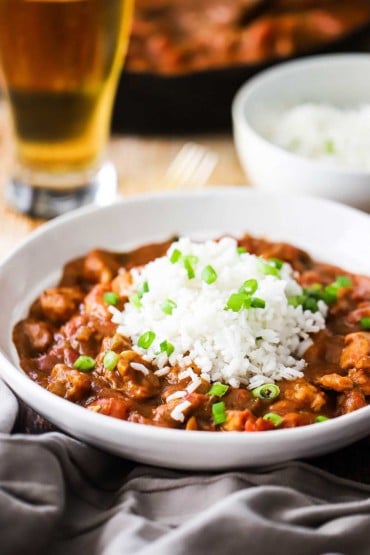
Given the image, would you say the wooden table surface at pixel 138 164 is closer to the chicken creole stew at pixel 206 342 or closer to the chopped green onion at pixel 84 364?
the chicken creole stew at pixel 206 342

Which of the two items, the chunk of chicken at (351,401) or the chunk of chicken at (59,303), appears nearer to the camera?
the chunk of chicken at (351,401)

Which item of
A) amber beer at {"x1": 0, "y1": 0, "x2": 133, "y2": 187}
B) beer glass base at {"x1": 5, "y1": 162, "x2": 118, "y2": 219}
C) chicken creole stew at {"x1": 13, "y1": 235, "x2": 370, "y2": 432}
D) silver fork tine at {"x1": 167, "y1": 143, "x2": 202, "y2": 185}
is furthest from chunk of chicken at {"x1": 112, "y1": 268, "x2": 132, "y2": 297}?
silver fork tine at {"x1": 167, "y1": 143, "x2": 202, "y2": 185}

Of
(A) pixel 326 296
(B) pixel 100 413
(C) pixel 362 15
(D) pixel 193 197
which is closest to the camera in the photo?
(B) pixel 100 413

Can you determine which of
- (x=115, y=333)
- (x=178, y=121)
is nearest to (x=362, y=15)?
(x=178, y=121)

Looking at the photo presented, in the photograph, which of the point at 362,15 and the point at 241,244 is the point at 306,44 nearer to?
the point at 362,15

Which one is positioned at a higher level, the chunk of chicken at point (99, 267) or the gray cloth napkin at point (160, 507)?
the gray cloth napkin at point (160, 507)

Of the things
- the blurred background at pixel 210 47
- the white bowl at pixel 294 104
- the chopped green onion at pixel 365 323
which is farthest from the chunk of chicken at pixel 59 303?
the blurred background at pixel 210 47

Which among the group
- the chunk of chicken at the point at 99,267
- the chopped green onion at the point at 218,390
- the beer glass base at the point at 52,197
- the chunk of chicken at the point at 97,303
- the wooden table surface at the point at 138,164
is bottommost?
the wooden table surface at the point at 138,164
